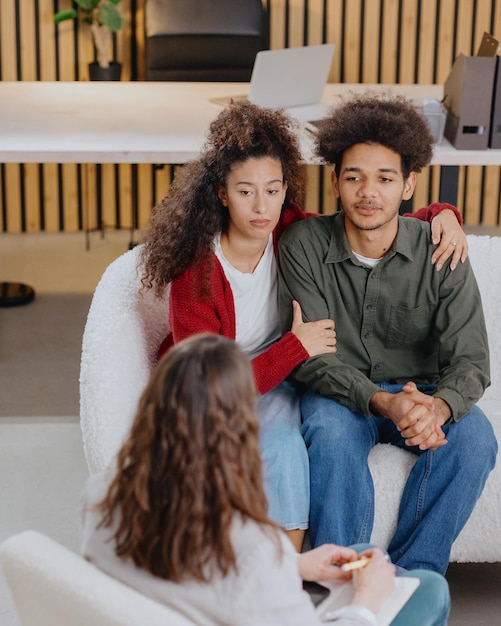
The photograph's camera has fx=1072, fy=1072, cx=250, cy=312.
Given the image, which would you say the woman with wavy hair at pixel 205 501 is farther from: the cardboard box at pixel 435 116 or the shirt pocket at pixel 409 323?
the cardboard box at pixel 435 116

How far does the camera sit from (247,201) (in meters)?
2.28

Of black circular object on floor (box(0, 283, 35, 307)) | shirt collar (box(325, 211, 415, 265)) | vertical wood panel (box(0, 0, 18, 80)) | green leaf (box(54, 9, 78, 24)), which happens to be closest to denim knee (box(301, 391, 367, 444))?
shirt collar (box(325, 211, 415, 265))

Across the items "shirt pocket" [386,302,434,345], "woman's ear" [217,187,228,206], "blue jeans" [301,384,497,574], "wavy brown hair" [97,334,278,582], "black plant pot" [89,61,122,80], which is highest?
"black plant pot" [89,61,122,80]

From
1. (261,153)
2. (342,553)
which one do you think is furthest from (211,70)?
(342,553)

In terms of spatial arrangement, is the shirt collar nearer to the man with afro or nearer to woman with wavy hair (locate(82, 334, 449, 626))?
the man with afro

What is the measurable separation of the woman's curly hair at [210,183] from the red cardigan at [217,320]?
0.04 metres

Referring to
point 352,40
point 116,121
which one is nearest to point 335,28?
point 352,40

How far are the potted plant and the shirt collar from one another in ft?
10.4

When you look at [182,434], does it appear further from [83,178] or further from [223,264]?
[83,178]

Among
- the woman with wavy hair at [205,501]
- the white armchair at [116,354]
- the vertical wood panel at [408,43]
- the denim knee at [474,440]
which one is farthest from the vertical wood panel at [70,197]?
the woman with wavy hair at [205,501]

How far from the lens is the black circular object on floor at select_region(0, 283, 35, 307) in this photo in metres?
4.42

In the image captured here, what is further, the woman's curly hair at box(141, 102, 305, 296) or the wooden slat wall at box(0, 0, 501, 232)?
the wooden slat wall at box(0, 0, 501, 232)

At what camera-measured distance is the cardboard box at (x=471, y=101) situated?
3.34 metres

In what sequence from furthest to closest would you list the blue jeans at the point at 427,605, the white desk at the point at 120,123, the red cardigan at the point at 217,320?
the white desk at the point at 120,123
the red cardigan at the point at 217,320
the blue jeans at the point at 427,605
